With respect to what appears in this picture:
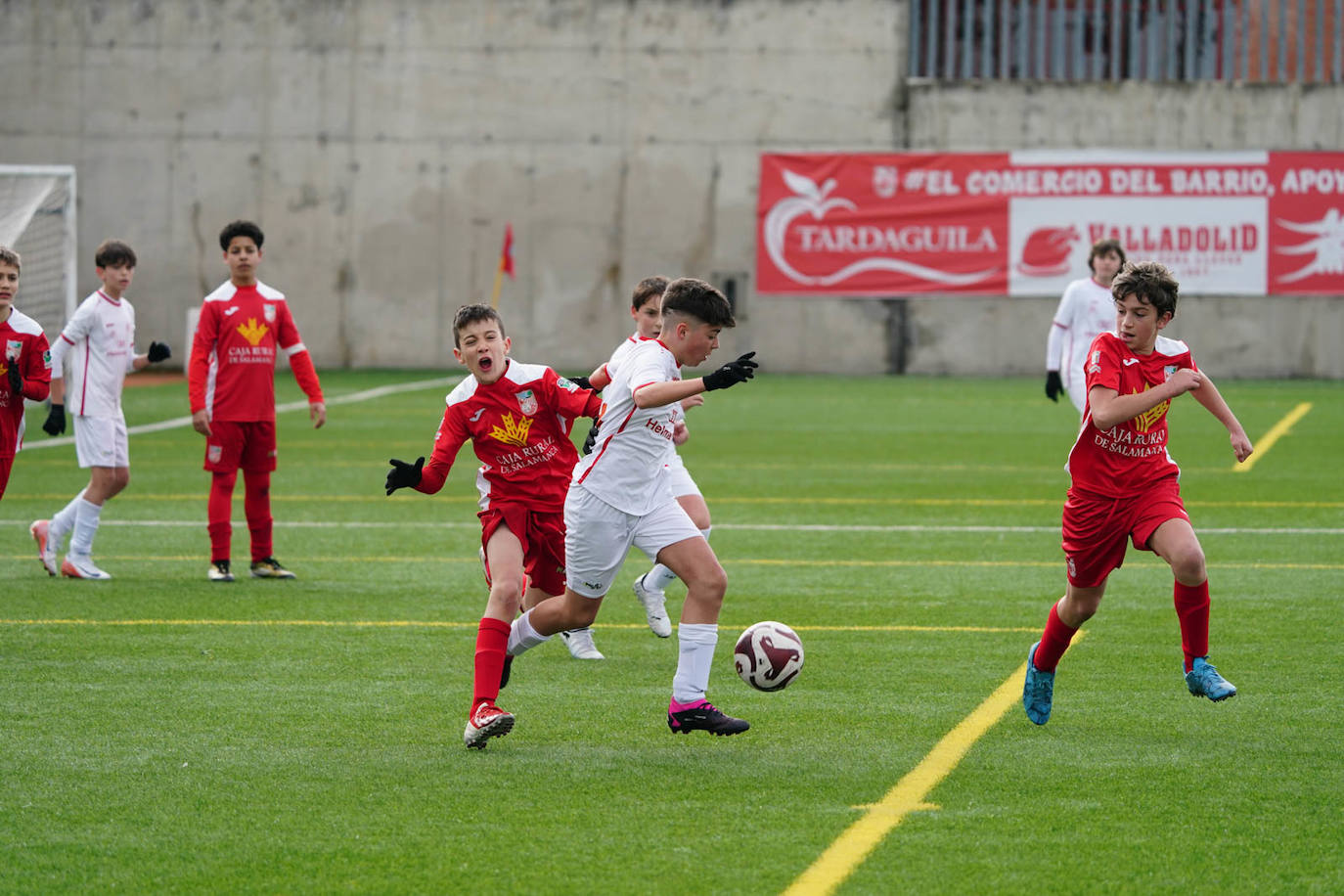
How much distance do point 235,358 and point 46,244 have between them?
46.4ft

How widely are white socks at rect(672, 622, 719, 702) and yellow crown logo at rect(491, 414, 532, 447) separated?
1.08m

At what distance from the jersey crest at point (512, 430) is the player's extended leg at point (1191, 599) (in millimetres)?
Result: 2423

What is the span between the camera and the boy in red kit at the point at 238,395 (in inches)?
424

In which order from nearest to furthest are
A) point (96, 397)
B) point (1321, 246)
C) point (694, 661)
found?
point (694, 661), point (96, 397), point (1321, 246)

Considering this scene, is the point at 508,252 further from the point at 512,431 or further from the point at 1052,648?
the point at 1052,648

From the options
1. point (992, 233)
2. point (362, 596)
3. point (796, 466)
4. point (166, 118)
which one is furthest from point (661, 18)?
point (362, 596)

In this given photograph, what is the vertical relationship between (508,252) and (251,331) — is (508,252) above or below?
above

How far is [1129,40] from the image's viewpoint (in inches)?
1242

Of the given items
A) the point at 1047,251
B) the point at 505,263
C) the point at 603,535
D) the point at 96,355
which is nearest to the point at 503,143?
the point at 505,263

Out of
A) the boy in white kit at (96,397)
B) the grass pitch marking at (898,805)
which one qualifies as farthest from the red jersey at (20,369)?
the grass pitch marking at (898,805)

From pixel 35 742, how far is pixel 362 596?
12.4 ft

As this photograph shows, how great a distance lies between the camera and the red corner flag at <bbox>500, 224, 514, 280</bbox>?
30.9 meters

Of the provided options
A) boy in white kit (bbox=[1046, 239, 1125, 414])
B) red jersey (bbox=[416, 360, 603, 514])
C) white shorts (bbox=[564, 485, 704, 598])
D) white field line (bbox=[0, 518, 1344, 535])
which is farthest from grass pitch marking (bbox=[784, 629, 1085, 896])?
boy in white kit (bbox=[1046, 239, 1125, 414])

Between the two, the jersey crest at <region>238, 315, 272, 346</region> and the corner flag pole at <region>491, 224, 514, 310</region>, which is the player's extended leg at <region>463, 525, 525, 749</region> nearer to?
the jersey crest at <region>238, 315, 272, 346</region>
